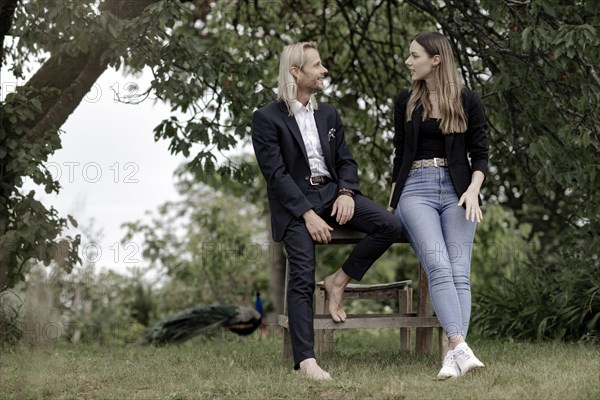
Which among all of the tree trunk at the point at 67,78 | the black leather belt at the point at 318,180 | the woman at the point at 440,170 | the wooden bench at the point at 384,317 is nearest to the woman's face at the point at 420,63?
the woman at the point at 440,170

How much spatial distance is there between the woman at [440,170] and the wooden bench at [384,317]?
305mm

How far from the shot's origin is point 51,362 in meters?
5.78

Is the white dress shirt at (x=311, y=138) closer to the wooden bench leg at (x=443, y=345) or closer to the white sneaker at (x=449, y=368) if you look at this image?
the wooden bench leg at (x=443, y=345)

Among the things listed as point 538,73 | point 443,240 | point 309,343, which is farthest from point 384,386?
point 538,73

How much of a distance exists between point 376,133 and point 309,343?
5.11 m

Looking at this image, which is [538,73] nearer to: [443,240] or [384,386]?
[443,240]

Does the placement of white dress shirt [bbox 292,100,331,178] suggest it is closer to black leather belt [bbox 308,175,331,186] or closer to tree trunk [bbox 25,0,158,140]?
black leather belt [bbox 308,175,331,186]

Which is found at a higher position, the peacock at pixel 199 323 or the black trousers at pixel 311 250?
the black trousers at pixel 311 250

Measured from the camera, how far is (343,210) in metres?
4.90

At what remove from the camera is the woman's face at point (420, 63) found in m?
5.01

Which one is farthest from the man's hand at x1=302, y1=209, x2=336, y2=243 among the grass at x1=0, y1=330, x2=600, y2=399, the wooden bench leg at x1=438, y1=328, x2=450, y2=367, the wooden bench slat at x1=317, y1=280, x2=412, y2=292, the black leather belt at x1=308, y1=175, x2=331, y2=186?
the wooden bench slat at x1=317, y1=280, x2=412, y2=292

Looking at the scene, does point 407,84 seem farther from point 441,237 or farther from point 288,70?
point 441,237

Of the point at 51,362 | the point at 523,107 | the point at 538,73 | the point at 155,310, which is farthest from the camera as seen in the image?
the point at 155,310

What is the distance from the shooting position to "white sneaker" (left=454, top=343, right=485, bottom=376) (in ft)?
14.7
